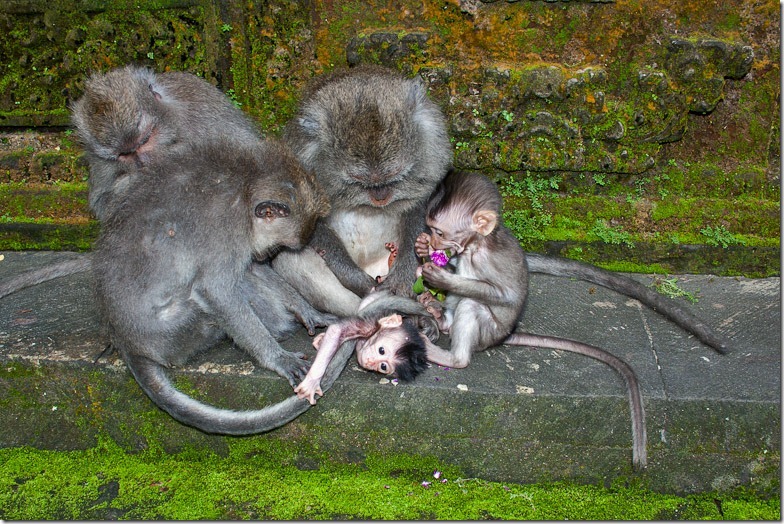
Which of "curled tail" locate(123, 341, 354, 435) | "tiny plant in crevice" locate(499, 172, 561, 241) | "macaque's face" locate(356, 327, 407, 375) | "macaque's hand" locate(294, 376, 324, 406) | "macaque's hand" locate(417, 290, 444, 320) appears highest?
"tiny plant in crevice" locate(499, 172, 561, 241)

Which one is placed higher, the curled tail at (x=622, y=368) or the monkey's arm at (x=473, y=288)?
the monkey's arm at (x=473, y=288)

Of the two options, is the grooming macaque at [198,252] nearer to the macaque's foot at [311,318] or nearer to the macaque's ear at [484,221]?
the macaque's foot at [311,318]

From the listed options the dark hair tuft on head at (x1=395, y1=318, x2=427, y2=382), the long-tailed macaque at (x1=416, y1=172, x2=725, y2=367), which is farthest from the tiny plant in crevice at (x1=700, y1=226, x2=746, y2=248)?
the dark hair tuft on head at (x1=395, y1=318, x2=427, y2=382)

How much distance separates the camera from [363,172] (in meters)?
3.97

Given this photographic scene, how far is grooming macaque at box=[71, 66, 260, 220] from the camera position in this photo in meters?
4.13

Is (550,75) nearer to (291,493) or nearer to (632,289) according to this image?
(632,289)

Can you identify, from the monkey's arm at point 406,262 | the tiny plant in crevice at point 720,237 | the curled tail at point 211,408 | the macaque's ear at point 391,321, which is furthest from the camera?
the tiny plant in crevice at point 720,237

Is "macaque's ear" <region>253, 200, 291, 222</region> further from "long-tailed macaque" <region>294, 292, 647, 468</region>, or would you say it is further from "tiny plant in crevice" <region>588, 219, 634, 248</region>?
"tiny plant in crevice" <region>588, 219, 634, 248</region>

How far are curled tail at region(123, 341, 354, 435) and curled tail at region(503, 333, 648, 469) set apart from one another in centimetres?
115

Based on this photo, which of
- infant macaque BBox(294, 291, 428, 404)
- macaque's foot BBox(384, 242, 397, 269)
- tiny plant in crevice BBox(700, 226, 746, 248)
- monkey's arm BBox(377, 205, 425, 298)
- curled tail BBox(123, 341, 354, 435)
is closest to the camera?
curled tail BBox(123, 341, 354, 435)

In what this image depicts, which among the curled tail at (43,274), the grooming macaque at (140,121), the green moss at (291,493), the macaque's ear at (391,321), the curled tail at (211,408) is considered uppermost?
the grooming macaque at (140,121)

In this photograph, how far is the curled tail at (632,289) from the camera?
442cm

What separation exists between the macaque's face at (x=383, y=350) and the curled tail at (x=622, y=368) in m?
0.75

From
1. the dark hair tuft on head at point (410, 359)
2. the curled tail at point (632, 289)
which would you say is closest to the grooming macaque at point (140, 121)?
the dark hair tuft on head at point (410, 359)
